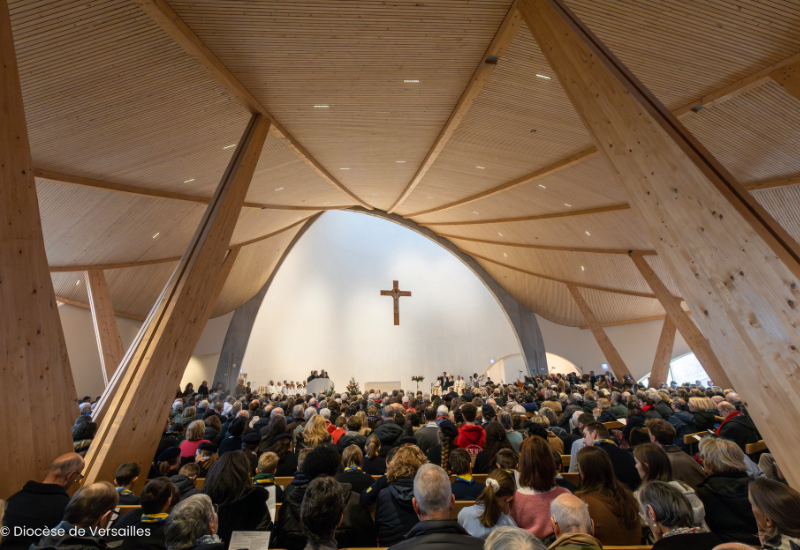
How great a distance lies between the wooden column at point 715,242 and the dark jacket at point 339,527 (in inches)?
97.0

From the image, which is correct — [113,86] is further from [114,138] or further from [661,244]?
[661,244]

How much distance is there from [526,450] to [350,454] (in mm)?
1535

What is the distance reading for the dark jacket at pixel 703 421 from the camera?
5258 millimetres

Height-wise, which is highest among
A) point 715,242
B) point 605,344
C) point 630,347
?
point 630,347

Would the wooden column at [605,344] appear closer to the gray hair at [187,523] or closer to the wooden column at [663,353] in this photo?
the wooden column at [663,353]

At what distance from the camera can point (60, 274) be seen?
11.0m

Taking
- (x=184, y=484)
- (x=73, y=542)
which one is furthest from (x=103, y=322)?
(x=73, y=542)

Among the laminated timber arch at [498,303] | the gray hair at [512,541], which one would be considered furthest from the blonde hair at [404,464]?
the laminated timber arch at [498,303]

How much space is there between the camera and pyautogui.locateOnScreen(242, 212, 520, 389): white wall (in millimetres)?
21328

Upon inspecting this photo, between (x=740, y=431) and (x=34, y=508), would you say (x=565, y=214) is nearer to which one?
(x=740, y=431)

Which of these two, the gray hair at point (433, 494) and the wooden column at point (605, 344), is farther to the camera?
the wooden column at point (605, 344)

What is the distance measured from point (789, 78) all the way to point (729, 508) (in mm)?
5163

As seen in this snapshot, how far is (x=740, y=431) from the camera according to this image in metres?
4.31

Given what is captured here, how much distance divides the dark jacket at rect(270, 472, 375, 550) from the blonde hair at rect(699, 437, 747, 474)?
2.27 meters
